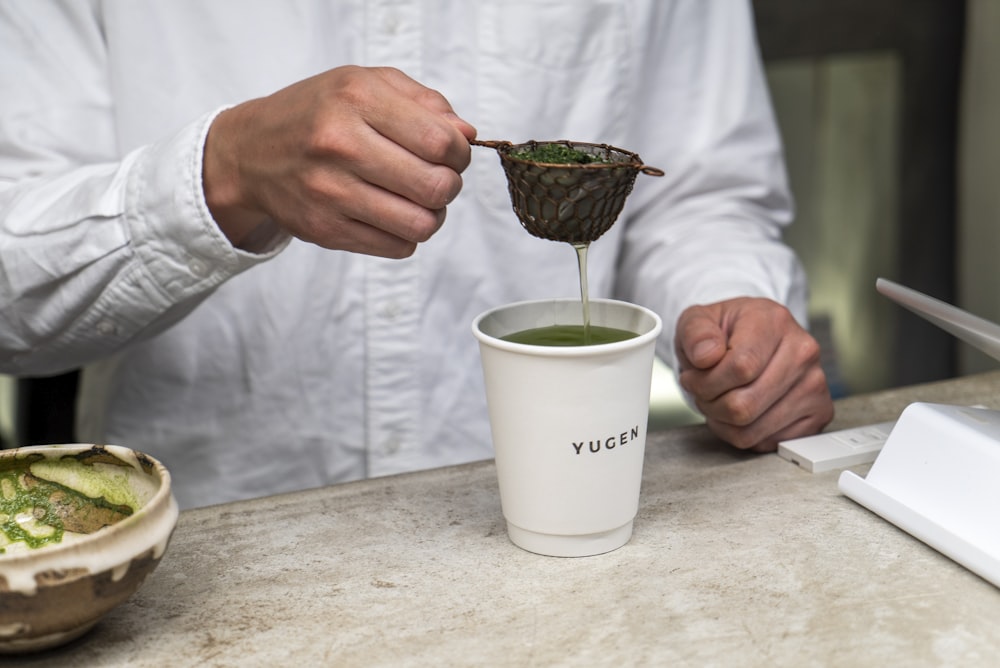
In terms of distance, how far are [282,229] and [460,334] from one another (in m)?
0.55

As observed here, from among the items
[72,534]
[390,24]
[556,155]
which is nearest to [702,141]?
[390,24]

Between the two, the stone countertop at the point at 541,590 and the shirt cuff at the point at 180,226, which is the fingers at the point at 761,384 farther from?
the shirt cuff at the point at 180,226

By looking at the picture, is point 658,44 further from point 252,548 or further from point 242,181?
point 252,548

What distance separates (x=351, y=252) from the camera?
1.28m

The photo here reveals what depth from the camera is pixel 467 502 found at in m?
1.17

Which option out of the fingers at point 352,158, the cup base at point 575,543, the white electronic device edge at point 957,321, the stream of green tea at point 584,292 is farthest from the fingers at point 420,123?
the white electronic device edge at point 957,321

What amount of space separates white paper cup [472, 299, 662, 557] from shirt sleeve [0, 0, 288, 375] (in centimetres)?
40

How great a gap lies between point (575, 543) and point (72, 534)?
494 mm

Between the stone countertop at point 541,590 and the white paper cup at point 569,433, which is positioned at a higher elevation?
the white paper cup at point 569,433

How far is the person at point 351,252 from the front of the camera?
4.27 ft

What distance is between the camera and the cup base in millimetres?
1023

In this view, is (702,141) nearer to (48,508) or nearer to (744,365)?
(744,365)

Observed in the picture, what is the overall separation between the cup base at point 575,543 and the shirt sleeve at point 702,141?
0.73m

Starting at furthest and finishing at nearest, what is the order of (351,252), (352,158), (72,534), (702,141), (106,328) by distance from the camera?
1. (702,141)
2. (106,328)
3. (351,252)
4. (352,158)
5. (72,534)
